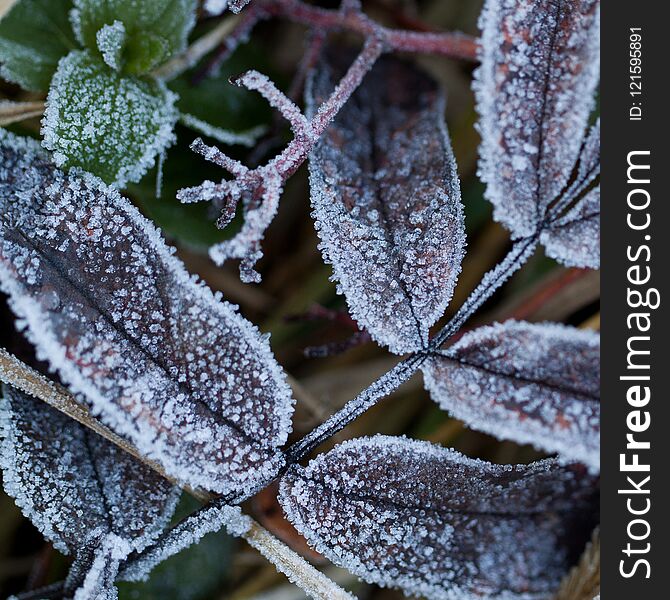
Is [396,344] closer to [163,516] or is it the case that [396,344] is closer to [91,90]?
[163,516]

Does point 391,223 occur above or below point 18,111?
below

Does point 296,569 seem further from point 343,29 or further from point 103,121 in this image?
point 343,29

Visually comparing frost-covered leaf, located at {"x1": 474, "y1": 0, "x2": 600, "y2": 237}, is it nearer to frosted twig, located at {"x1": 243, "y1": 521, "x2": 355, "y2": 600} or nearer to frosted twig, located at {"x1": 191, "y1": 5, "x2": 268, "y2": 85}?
frosted twig, located at {"x1": 191, "y1": 5, "x2": 268, "y2": 85}

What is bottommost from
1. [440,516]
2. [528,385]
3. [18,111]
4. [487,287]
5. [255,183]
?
[440,516]

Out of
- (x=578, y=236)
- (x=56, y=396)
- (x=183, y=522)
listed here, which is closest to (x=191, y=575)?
(x=183, y=522)

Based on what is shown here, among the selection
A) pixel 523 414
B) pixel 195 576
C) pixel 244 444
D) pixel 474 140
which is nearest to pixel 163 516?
pixel 244 444

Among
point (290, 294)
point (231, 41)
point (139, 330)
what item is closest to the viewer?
point (139, 330)
